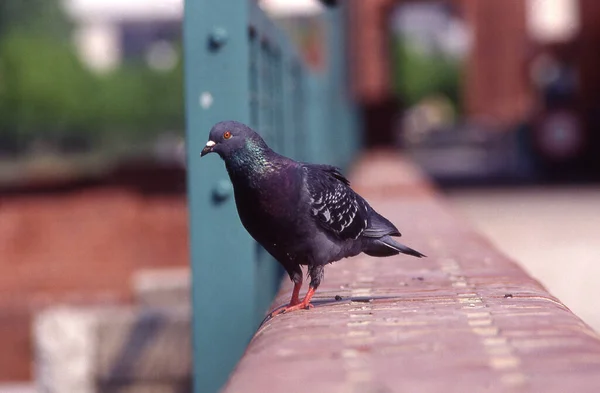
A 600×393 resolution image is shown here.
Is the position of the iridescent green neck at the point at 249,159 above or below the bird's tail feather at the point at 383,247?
above

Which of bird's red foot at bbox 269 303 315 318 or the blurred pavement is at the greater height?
bird's red foot at bbox 269 303 315 318

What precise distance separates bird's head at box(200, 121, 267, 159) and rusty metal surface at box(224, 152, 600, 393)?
0.49m

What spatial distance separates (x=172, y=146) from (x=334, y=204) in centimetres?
4231

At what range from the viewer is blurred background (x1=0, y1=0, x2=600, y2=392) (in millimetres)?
11680

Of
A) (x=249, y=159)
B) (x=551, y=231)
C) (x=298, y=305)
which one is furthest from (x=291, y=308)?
(x=551, y=231)

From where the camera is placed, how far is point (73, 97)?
44469mm

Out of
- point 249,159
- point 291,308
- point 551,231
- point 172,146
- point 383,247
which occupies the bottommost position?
point 172,146

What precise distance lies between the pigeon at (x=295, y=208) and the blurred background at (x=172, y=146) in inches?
45.0

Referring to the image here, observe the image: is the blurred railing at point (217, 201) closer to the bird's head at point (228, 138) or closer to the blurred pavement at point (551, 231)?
the bird's head at point (228, 138)

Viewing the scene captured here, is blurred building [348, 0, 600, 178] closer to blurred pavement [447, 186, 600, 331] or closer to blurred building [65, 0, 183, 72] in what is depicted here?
blurred pavement [447, 186, 600, 331]

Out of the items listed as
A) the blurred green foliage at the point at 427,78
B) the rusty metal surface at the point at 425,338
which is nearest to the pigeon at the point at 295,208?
the rusty metal surface at the point at 425,338

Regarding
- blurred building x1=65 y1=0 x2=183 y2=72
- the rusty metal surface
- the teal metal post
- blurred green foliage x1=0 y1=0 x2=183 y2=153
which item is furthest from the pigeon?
blurred building x1=65 y1=0 x2=183 y2=72

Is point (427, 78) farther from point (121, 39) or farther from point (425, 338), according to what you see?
point (425, 338)

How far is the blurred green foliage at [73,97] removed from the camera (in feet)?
143
